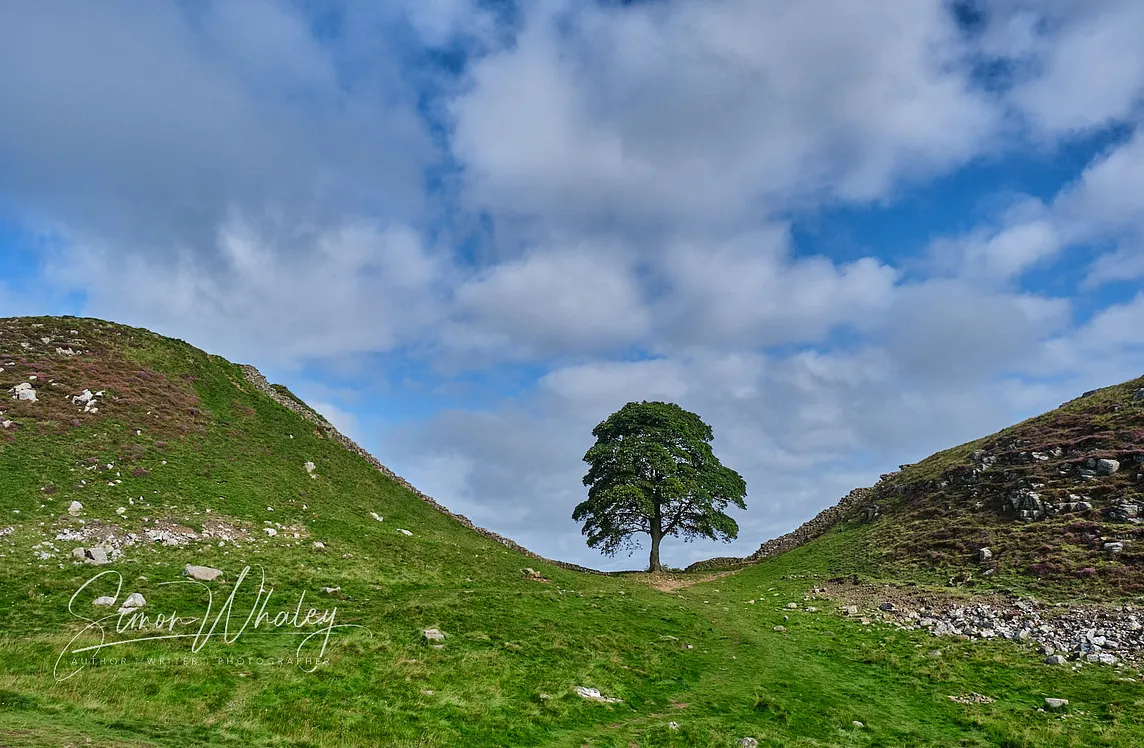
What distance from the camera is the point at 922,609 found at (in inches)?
1337

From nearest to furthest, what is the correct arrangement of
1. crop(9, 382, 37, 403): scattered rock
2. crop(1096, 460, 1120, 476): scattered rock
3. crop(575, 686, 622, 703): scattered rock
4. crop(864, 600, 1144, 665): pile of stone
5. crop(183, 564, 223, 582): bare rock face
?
crop(575, 686, 622, 703): scattered rock, crop(864, 600, 1144, 665): pile of stone, crop(183, 564, 223, 582): bare rock face, crop(9, 382, 37, 403): scattered rock, crop(1096, 460, 1120, 476): scattered rock

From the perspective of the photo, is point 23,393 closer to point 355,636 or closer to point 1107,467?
point 355,636

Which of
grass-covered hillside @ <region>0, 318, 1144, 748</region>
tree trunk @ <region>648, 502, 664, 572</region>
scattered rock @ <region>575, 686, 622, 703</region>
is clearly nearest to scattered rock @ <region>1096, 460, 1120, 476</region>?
grass-covered hillside @ <region>0, 318, 1144, 748</region>

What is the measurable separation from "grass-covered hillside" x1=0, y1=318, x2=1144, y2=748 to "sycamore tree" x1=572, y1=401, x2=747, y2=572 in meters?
10.2

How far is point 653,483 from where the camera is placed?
58719 mm

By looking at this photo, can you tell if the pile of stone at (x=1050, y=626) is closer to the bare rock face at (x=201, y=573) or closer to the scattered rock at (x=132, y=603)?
the bare rock face at (x=201, y=573)

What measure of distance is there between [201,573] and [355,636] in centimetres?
1086

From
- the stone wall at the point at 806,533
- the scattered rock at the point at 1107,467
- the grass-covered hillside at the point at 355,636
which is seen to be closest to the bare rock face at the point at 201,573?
the grass-covered hillside at the point at 355,636

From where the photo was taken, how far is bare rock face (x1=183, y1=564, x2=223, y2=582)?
28500 mm

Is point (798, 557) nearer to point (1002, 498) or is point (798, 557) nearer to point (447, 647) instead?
point (1002, 498)

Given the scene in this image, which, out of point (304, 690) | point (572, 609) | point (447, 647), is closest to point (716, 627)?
point (572, 609)

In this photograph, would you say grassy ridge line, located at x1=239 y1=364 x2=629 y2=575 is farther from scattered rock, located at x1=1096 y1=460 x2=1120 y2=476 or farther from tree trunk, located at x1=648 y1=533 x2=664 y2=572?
scattered rock, located at x1=1096 y1=460 x2=1120 y2=476

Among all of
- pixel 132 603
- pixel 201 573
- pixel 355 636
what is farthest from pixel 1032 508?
pixel 132 603

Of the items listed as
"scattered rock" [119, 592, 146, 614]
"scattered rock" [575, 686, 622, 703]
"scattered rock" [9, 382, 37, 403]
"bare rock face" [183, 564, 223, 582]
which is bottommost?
"scattered rock" [575, 686, 622, 703]
